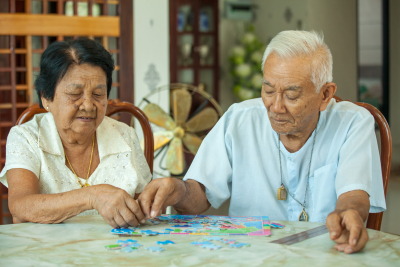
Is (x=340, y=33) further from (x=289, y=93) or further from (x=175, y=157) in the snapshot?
(x=289, y=93)

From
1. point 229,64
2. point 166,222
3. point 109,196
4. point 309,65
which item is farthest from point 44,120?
point 229,64

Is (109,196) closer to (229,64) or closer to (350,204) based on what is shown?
(350,204)

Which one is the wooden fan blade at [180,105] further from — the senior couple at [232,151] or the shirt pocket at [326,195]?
the shirt pocket at [326,195]

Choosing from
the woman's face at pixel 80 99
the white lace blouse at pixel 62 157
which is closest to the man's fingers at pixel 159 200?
the white lace blouse at pixel 62 157

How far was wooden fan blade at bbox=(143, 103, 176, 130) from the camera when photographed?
3587 mm

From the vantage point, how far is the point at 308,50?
155 cm

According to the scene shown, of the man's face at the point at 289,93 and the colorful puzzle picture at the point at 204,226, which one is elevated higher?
the man's face at the point at 289,93

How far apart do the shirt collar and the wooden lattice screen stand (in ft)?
5.94

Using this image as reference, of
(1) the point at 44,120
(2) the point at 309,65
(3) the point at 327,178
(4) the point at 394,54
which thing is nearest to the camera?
(2) the point at 309,65

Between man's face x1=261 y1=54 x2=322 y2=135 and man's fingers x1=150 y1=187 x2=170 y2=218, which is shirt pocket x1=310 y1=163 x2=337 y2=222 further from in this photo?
man's fingers x1=150 y1=187 x2=170 y2=218

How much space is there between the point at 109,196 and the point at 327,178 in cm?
84

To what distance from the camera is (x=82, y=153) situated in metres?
1.84

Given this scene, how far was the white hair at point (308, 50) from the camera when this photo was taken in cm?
155

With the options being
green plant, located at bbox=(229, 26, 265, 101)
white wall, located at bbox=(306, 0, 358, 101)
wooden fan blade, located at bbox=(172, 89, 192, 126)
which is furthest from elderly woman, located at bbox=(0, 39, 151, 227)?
white wall, located at bbox=(306, 0, 358, 101)
